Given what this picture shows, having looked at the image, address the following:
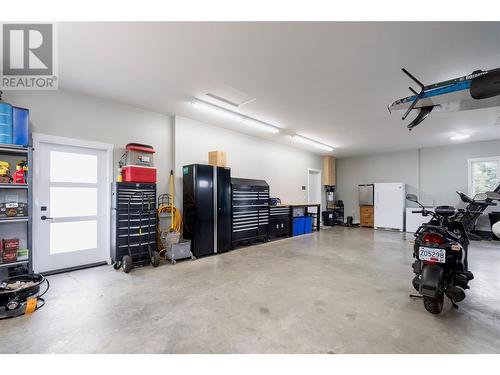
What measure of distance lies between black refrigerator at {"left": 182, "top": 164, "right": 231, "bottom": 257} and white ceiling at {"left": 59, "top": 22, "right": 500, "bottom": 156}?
140 centimetres

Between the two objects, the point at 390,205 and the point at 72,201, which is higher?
the point at 72,201

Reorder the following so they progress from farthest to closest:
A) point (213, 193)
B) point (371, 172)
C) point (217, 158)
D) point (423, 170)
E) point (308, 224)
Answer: point (371, 172)
point (423, 170)
point (308, 224)
point (217, 158)
point (213, 193)

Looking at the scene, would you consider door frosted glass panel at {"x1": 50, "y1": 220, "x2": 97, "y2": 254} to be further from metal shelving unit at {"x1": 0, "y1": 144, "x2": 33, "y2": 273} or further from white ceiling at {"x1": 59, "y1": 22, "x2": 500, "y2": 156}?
white ceiling at {"x1": 59, "y1": 22, "x2": 500, "y2": 156}

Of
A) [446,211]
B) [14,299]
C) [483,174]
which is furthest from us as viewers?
[483,174]

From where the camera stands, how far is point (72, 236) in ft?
12.5

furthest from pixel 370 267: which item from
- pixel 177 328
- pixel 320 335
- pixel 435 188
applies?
pixel 435 188

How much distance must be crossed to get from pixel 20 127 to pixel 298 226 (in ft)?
22.3

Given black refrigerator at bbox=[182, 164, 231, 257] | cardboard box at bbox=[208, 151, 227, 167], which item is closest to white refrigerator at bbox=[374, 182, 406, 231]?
black refrigerator at bbox=[182, 164, 231, 257]

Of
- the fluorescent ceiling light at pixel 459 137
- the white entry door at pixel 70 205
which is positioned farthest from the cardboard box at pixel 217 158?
the fluorescent ceiling light at pixel 459 137

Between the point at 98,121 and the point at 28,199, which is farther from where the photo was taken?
the point at 98,121

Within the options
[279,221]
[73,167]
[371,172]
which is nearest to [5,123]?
[73,167]

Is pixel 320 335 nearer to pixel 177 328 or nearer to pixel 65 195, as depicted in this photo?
pixel 177 328

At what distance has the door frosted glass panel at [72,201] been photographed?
3.67 metres

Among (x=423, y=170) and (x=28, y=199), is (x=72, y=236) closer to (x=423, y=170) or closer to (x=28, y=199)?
(x=28, y=199)
